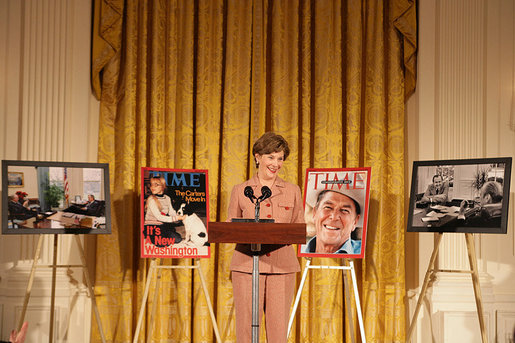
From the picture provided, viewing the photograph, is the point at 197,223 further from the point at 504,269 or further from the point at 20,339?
the point at 20,339

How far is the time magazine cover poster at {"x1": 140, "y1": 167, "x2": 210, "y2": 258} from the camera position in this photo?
4.48 metres

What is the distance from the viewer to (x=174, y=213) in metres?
4.54

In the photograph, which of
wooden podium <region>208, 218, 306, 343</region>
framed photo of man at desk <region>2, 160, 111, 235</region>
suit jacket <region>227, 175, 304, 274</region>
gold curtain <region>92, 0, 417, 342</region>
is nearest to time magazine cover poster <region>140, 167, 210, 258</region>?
framed photo of man at desk <region>2, 160, 111, 235</region>

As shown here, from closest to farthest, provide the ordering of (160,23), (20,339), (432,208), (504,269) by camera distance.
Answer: (20,339) < (432,208) < (504,269) < (160,23)

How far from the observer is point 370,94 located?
530cm

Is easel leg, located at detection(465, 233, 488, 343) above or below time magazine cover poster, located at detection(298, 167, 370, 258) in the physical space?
below

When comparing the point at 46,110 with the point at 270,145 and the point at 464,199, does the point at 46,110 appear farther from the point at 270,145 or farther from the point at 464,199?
the point at 464,199

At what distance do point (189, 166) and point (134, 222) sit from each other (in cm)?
68

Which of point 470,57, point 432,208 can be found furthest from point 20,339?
point 470,57

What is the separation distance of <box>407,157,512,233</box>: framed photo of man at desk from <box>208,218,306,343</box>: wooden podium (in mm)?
1791

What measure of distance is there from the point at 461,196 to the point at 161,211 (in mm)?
2216

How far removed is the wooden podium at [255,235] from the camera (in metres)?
2.79

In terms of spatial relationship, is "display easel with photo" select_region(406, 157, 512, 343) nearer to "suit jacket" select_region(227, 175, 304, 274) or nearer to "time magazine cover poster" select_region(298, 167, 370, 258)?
"time magazine cover poster" select_region(298, 167, 370, 258)

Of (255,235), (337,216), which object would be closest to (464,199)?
(337,216)
